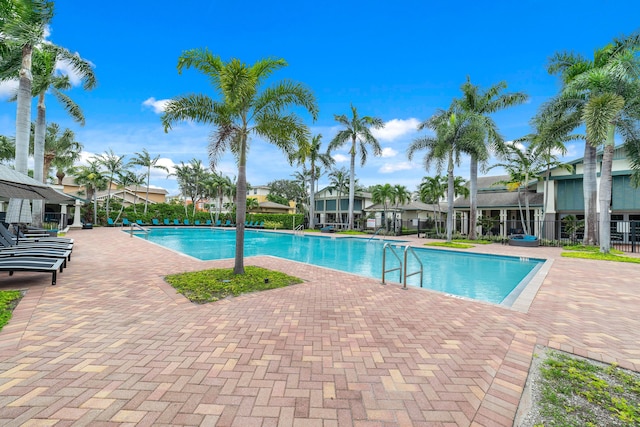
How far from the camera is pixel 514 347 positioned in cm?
331

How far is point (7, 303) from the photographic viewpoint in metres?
4.31

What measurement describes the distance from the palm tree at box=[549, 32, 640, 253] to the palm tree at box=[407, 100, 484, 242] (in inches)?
176

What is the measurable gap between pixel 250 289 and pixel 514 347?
14.7 feet

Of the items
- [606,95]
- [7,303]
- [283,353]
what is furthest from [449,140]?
[7,303]

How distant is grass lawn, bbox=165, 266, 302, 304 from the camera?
17.1 feet

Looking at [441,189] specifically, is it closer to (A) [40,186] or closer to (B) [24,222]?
(A) [40,186]

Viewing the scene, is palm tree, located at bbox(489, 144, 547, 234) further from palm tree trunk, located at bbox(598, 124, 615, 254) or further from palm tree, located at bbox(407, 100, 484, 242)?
palm tree trunk, located at bbox(598, 124, 615, 254)

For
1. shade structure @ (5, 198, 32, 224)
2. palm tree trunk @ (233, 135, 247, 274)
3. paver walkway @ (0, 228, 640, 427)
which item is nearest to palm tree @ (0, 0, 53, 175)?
shade structure @ (5, 198, 32, 224)

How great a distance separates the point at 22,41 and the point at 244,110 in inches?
323

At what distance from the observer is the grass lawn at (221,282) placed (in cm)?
523

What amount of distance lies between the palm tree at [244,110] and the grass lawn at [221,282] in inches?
18.6

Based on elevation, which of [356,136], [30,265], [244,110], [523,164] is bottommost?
[30,265]

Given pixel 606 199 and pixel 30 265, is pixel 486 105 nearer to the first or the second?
pixel 606 199

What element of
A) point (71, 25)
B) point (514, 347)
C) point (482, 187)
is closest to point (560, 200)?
point (482, 187)
